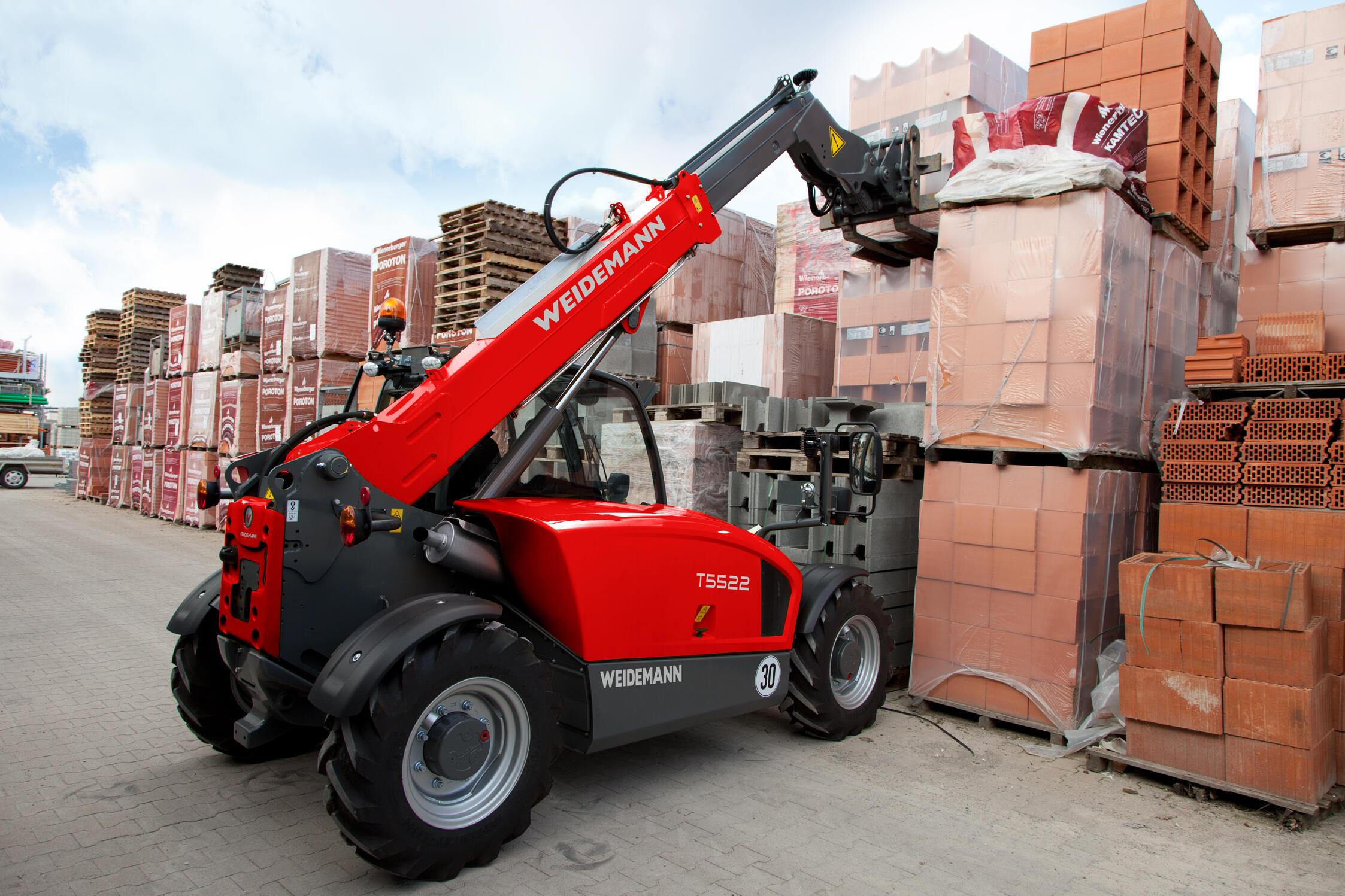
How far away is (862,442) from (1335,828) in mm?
2916

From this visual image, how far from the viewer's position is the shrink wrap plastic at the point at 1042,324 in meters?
5.41

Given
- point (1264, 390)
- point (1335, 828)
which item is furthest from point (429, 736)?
point (1264, 390)

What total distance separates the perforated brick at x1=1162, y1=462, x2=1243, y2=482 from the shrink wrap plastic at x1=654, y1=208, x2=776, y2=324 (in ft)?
18.8

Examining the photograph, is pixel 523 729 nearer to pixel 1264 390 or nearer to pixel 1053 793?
pixel 1053 793

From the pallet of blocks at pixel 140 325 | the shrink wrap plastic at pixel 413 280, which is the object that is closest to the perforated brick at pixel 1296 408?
the shrink wrap plastic at pixel 413 280

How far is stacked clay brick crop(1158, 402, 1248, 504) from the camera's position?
17.4 feet

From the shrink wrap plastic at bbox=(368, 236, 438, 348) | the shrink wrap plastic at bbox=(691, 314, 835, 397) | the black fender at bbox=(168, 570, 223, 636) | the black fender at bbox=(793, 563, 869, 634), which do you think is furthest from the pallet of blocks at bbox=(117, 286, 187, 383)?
the black fender at bbox=(793, 563, 869, 634)

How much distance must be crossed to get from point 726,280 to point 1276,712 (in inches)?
302

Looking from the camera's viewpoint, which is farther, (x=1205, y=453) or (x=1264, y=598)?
(x=1205, y=453)

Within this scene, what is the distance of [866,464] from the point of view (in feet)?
16.9

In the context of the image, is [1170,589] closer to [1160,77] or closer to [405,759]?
[1160,77]

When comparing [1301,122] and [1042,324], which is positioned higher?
[1301,122]

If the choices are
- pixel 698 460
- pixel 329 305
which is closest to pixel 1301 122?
pixel 698 460

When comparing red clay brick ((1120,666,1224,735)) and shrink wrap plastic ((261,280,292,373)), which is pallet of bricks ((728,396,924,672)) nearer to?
red clay brick ((1120,666,1224,735))
